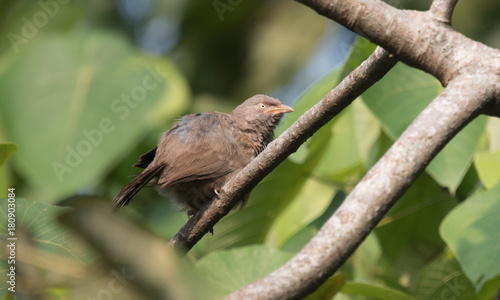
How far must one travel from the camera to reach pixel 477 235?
320cm

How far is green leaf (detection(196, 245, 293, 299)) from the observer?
3.27m

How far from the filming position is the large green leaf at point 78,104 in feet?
11.1

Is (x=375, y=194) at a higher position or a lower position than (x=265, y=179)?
higher

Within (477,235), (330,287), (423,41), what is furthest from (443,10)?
(477,235)

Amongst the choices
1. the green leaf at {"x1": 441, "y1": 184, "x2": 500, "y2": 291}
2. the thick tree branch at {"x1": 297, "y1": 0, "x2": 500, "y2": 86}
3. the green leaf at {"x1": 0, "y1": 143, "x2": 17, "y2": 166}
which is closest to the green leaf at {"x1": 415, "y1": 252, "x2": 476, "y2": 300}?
the green leaf at {"x1": 441, "y1": 184, "x2": 500, "y2": 291}

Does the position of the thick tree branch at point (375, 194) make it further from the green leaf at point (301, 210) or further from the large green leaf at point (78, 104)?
the green leaf at point (301, 210)

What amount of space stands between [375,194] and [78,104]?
2669 mm

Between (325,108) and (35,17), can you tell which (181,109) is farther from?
(325,108)

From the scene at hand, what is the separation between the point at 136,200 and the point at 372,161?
1.69 meters

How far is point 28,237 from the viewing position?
142cm

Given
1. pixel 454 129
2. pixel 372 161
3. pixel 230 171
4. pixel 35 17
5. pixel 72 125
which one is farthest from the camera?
pixel 35 17

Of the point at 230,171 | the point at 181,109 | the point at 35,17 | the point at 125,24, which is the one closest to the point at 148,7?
the point at 125,24

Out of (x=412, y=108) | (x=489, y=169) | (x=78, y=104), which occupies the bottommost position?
(x=489, y=169)

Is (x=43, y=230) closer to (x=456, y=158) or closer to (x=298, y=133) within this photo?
(x=298, y=133)
